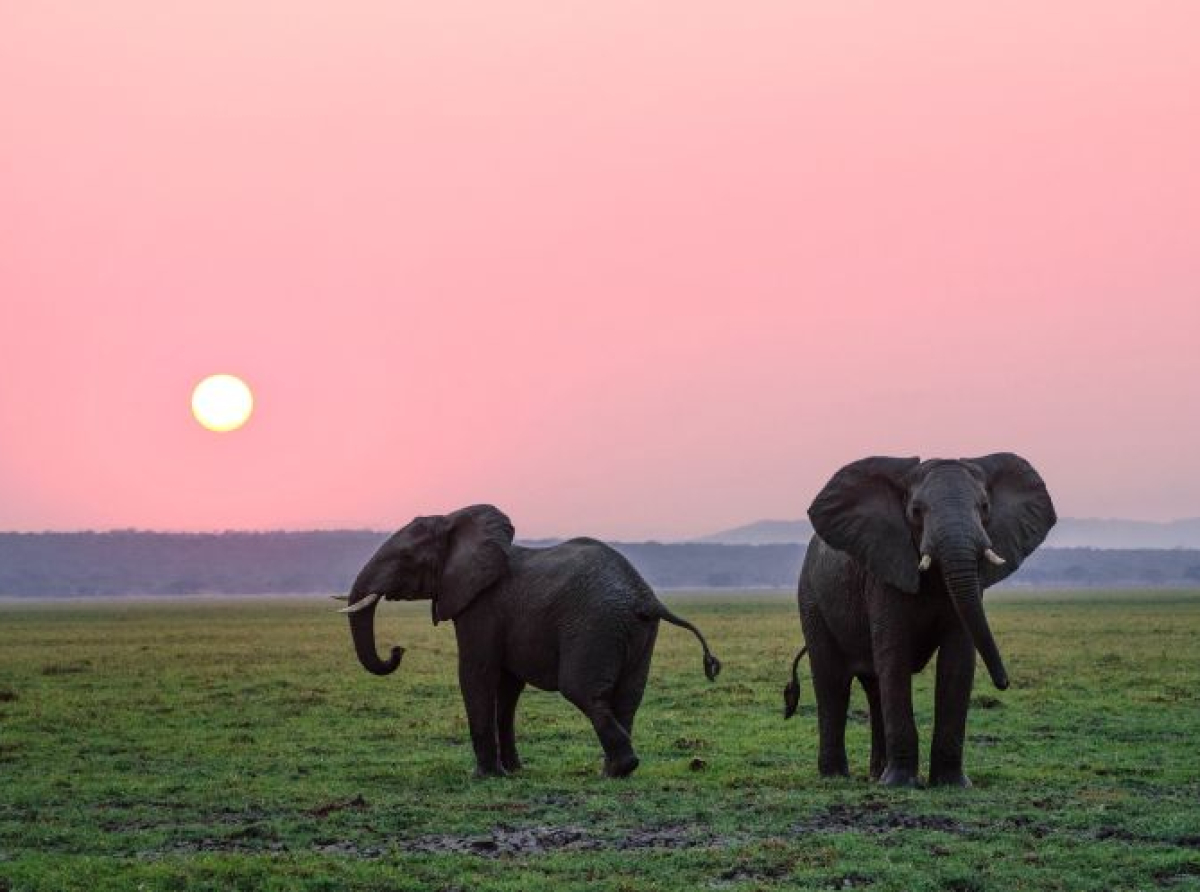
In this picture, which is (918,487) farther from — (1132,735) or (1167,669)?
(1167,669)

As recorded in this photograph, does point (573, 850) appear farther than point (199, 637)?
No

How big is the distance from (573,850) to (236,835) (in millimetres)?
3145

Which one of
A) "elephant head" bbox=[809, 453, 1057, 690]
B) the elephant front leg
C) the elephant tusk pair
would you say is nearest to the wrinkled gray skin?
the elephant front leg

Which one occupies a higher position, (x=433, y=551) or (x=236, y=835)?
(x=433, y=551)

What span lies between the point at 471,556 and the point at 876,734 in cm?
471

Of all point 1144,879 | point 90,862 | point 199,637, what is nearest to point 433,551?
point 90,862

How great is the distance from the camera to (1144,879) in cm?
1312

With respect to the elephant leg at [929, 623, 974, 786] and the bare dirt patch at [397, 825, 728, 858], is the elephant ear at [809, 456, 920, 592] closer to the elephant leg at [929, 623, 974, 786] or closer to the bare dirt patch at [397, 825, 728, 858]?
the elephant leg at [929, 623, 974, 786]

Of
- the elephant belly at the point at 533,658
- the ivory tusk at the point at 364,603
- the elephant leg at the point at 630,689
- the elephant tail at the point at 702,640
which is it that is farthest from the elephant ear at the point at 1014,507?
the ivory tusk at the point at 364,603

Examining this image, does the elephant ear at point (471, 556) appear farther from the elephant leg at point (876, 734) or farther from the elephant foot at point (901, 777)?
the elephant foot at point (901, 777)

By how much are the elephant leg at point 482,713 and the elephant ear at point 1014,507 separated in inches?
216

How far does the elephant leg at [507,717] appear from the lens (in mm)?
20750

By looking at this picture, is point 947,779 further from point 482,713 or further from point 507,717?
point 507,717

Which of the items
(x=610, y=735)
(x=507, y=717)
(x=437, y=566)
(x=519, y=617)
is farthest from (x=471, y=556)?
(x=610, y=735)
